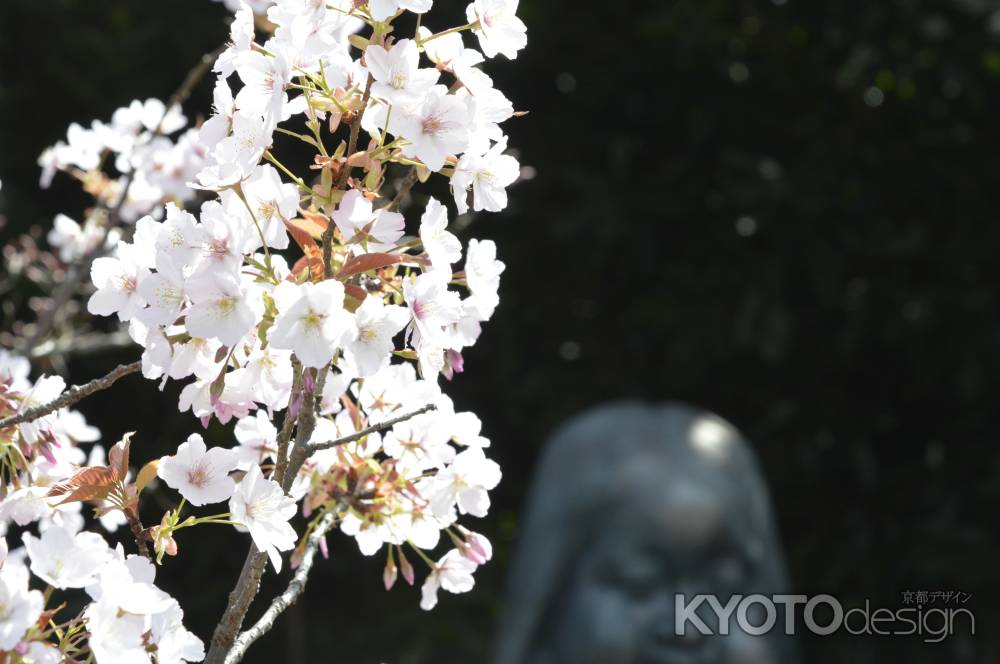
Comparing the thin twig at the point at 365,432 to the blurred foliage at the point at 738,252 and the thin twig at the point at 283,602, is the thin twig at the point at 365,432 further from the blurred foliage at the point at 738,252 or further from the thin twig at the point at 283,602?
the blurred foliage at the point at 738,252

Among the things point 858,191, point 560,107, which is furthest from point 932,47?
point 560,107

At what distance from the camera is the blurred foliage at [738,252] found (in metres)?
3.41

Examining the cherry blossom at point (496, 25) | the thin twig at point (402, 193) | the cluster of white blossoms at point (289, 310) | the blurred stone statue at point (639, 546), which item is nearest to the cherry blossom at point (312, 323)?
the cluster of white blossoms at point (289, 310)

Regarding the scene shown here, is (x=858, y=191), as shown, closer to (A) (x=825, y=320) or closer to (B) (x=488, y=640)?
(A) (x=825, y=320)

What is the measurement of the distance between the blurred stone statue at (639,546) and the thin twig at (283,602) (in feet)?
4.75

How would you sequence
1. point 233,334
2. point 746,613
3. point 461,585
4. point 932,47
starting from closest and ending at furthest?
point 233,334 → point 461,585 → point 746,613 → point 932,47

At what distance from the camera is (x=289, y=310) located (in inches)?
25.9

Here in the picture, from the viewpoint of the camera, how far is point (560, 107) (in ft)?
12.3

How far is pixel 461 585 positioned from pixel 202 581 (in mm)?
2907

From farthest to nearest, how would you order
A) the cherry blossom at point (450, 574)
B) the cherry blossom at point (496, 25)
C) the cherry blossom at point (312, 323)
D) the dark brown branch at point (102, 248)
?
the dark brown branch at point (102, 248)
the cherry blossom at point (450, 574)
the cherry blossom at point (496, 25)
the cherry blossom at point (312, 323)

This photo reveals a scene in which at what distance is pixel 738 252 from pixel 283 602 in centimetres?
295

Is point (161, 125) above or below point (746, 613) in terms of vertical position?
above

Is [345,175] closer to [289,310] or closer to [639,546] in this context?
[289,310]

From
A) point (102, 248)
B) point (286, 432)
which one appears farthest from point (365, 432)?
point (102, 248)
